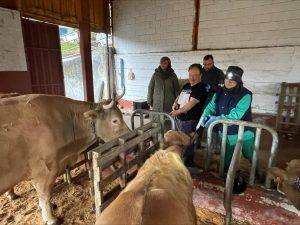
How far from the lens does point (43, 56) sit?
Answer: 752 cm

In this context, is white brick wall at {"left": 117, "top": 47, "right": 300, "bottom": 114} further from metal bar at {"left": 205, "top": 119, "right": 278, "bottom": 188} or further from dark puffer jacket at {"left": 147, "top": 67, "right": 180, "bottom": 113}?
metal bar at {"left": 205, "top": 119, "right": 278, "bottom": 188}

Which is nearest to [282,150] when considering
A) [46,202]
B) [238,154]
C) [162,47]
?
[238,154]

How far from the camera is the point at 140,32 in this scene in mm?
8812

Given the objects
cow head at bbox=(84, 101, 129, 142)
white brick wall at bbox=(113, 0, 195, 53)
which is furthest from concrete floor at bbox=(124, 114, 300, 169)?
white brick wall at bbox=(113, 0, 195, 53)

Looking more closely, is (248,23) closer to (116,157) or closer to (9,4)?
(116,157)

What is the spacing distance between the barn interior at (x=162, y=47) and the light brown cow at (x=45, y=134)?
24.5 inches

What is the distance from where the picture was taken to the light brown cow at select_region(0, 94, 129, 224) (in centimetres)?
221

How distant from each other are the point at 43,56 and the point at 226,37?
6.29 m

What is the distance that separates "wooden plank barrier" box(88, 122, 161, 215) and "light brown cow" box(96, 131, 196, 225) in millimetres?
503

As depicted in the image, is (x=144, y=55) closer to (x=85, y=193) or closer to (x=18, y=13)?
(x=18, y=13)

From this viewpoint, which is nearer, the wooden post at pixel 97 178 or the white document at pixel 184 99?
the wooden post at pixel 97 178

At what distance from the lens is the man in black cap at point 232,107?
2572 mm

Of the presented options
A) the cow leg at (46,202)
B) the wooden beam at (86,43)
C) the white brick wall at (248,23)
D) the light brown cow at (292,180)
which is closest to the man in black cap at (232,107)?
the light brown cow at (292,180)

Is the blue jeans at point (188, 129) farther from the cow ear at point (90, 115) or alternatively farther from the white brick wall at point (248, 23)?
the white brick wall at point (248, 23)
